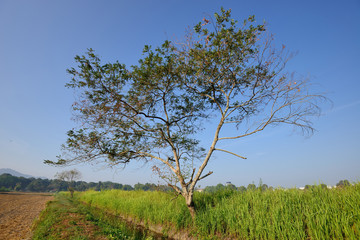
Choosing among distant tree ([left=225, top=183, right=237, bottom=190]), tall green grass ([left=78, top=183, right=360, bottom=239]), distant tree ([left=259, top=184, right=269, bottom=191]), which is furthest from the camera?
distant tree ([left=225, top=183, right=237, bottom=190])

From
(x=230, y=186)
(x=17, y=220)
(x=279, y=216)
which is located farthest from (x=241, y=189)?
(x=17, y=220)

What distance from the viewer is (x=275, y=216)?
5.23m

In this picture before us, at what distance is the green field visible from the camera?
14.0 feet

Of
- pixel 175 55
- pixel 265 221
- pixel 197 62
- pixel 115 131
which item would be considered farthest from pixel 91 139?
pixel 265 221

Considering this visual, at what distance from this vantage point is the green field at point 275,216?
4.28 metres

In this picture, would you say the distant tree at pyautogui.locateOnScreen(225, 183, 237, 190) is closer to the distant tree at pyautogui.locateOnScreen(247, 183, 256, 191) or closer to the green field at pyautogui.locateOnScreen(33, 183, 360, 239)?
the green field at pyautogui.locateOnScreen(33, 183, 360, 239)

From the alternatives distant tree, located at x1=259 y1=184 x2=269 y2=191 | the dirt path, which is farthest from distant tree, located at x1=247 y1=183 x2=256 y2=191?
the dirt path

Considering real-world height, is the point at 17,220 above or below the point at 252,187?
below

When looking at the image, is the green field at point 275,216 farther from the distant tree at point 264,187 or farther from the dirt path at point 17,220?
the dirt path at point 17,220

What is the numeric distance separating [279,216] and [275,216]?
122 mm

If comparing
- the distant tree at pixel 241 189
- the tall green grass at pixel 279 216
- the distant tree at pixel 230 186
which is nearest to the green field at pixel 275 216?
the tall green grass at pixel 279 216

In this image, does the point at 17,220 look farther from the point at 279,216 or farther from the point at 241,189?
the point at 279,216

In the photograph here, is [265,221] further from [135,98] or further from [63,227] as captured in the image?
[63,227]

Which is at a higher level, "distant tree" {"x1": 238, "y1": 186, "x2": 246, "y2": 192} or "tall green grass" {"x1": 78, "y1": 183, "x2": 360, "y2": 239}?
"distant tree" {"x1": 238, "y1": 186, "x2": 246, "y2": 192}
